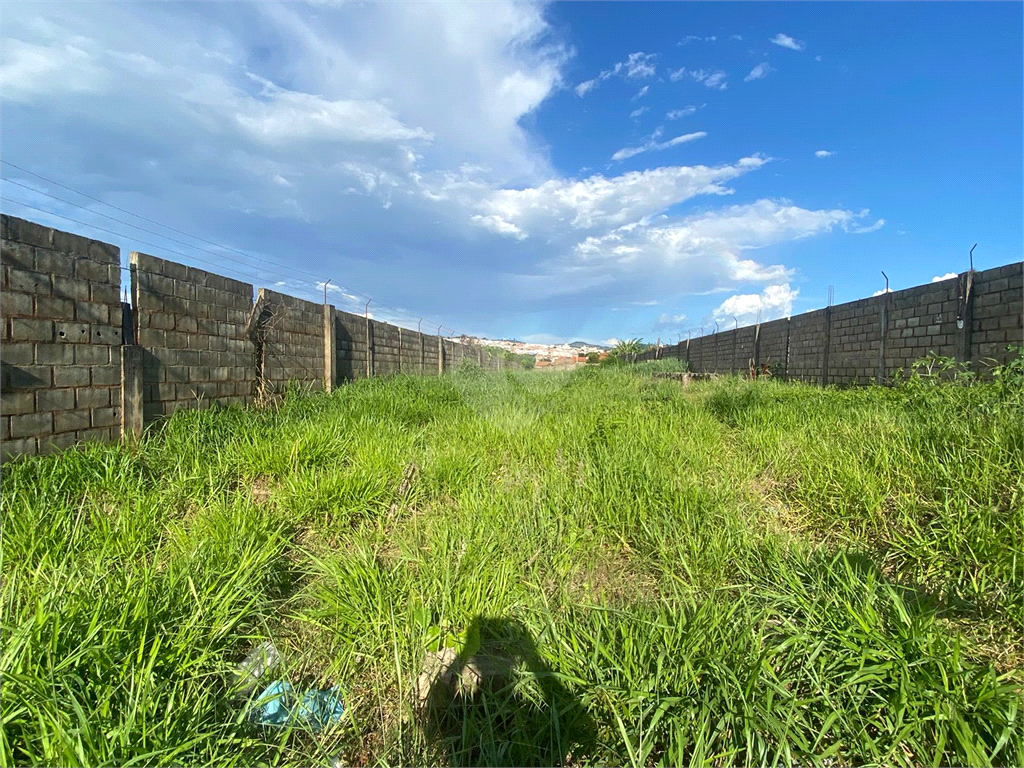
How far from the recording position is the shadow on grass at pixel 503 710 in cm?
118

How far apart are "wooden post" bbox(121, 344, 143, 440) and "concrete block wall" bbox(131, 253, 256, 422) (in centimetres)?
10

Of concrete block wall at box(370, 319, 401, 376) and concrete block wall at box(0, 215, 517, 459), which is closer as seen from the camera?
concrete block wall at box(0, 215, 517, 459)

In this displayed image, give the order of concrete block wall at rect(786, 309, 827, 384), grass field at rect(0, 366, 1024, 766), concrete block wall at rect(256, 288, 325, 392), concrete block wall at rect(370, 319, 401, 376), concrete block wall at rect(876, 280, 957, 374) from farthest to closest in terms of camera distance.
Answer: concrete block wall at rect(786, 309, 827, 384) < concrete block wall at rect(370, 319, 401, 376) < concrete block wall at rect(876, 280, 957, 374) < concrete block wall at rect(256, 288, 325, 392) < grass field at rect(0, 366, 1024, 766)

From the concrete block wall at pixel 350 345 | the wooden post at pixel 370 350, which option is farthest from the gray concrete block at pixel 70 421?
the wooden post at pixel 370 350

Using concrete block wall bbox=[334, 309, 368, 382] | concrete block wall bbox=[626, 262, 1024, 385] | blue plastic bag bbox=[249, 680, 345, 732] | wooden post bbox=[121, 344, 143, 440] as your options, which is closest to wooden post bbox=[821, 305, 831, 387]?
concrete block wall bbox=[626, 262, 1024, 385]

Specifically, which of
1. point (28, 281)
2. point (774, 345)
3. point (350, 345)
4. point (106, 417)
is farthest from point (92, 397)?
point (774, 345)

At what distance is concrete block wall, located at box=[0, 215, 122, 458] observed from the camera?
2.56 metres

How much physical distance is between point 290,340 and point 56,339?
2808mm

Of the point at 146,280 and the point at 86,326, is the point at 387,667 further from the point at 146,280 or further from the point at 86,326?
the point at 146,280

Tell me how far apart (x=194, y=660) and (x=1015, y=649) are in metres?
2.60

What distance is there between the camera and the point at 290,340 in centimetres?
558

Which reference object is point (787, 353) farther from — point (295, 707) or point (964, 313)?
point (295, 707)

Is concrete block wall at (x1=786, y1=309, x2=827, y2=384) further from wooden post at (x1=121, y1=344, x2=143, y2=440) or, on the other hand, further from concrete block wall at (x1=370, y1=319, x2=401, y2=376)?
wooden post at (x1=121, y1=344, x2=143, y2=440)

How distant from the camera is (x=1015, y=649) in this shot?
1400 mm
